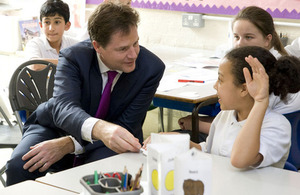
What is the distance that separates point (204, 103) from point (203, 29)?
167cm

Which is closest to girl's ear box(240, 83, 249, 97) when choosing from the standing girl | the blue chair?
the standing girl

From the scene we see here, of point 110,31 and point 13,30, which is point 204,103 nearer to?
point 110,31

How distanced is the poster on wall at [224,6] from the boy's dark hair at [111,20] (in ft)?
6.26

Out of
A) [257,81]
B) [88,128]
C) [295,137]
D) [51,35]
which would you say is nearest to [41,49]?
[51,35]

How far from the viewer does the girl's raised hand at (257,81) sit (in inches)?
62.7

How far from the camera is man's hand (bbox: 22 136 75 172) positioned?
2047 millimetres

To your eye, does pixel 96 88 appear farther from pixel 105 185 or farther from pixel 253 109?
pixel 105 185

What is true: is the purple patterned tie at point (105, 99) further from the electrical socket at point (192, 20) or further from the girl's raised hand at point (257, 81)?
the electrical socket at point (192, 20)

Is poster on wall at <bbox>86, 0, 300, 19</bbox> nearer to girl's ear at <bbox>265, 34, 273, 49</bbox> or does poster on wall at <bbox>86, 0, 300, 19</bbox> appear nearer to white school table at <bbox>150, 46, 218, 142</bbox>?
white school table at <bbox>150, 46, 218, 142</bbox>

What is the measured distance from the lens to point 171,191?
114cm

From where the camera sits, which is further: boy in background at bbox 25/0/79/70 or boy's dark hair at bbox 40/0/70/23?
boy's dark hair at bbox 40/0/70/23

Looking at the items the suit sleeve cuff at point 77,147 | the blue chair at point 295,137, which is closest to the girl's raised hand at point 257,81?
the blue chair at point 295,137

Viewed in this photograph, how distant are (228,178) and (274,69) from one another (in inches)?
18.5

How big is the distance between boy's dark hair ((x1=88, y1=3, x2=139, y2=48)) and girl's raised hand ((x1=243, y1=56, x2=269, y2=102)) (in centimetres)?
62
